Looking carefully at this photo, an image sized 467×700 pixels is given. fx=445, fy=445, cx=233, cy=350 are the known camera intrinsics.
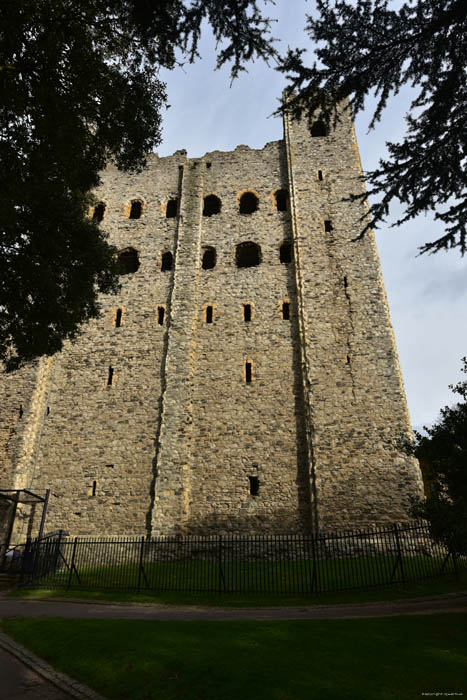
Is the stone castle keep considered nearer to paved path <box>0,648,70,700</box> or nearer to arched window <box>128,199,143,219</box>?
arched window <box>128,199,143,219</box>

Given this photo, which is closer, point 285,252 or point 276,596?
point 276,596

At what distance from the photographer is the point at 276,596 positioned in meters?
11.3

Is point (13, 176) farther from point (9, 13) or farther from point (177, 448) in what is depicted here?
point (177, 448)

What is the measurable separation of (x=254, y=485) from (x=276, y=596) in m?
6.21

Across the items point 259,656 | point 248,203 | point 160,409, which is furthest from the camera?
point 248,203

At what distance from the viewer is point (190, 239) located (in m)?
23.4

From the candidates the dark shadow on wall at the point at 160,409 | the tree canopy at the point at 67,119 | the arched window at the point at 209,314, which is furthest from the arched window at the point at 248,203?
the tree canopy at the point at 67,119

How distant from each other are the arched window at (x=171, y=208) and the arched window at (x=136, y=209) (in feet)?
5.17

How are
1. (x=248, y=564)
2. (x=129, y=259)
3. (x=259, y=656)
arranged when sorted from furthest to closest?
1. (x=129, y=259)
2. (x=248, y=564)
3. (x=259, y=656)

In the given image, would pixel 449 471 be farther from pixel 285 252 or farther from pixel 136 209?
pixel 136 209

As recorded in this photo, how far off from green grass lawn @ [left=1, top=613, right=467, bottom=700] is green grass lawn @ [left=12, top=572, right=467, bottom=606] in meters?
2.60

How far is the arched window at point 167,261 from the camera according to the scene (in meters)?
23.5

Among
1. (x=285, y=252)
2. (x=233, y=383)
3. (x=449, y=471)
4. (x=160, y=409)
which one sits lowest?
(x=449, y=471)

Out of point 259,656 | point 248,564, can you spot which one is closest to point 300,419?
point 248,564
